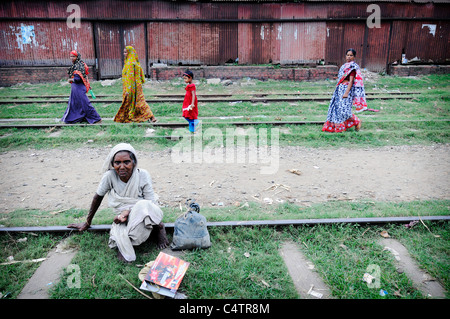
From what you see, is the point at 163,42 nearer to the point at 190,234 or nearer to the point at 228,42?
the point at 228,42

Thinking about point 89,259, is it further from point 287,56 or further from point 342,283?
point 287,56

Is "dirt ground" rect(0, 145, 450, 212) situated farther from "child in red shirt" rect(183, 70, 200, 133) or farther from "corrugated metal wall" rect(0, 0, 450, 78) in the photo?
"corrugated metal wall" rect(0, 0, 450, 78)

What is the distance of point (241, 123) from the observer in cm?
857

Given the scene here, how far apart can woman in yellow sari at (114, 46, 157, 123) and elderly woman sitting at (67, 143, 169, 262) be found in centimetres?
560

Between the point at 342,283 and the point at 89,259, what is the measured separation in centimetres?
276

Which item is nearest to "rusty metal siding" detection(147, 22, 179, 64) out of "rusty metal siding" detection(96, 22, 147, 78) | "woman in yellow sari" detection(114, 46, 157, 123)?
"rusty metal siding" detection(96, 22, 147, 78)

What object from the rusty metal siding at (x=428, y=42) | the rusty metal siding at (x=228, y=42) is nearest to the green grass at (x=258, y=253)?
the rusty metal siding at (x=228, y=42)

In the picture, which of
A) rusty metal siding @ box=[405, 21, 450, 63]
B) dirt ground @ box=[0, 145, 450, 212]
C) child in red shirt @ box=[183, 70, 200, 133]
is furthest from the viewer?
rusty metal siding @ box=[405, 21, 450, 63]

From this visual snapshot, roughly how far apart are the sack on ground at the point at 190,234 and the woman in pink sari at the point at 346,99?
5.58 metres

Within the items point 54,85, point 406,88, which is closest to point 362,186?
point 406,88

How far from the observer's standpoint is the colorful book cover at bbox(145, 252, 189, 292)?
9.45ft

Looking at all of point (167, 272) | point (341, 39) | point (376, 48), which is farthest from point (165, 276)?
point (376, 48)

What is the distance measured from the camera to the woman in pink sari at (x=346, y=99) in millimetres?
7555

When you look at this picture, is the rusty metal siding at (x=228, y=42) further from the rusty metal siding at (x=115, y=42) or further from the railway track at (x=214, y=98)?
the railway track at (x=214, y=98)
